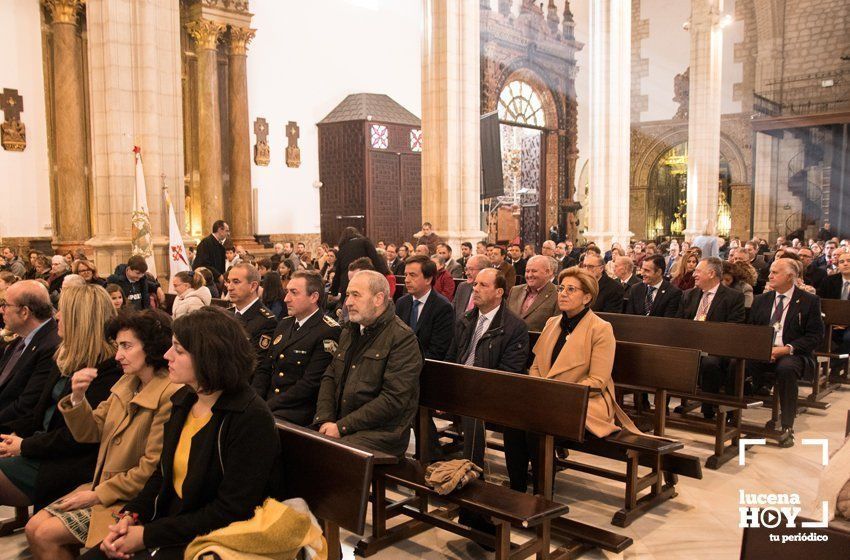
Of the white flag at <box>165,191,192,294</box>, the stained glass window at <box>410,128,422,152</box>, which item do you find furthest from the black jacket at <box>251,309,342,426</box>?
the stained glass window at <box>410,128,422,152</box>

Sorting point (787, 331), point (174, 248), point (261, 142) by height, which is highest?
point (261, 142)

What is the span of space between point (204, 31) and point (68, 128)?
11.5ft

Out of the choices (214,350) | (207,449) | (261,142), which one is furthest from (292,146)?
(207,449)

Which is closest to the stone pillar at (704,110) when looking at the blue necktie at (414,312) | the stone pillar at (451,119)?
the stone pillar at (451,119)

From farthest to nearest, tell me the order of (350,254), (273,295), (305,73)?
(305,73) → (350,254) → (273,295)

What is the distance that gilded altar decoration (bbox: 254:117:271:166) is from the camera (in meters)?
15.4

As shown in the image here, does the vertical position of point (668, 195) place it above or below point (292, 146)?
below

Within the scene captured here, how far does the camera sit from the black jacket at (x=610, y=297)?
23.1ft

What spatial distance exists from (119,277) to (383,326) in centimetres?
490

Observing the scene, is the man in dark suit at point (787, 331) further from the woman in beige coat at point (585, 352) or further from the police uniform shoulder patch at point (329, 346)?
the police uniform shoulder patch at point (329, 346)

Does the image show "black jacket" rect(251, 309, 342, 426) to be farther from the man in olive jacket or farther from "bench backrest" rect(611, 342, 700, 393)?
"bench backrest" rect(611, 342, 700, 393)

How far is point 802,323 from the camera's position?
5.78 meters

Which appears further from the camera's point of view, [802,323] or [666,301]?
[666,301]

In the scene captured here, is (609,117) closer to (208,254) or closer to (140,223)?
(208,254)
